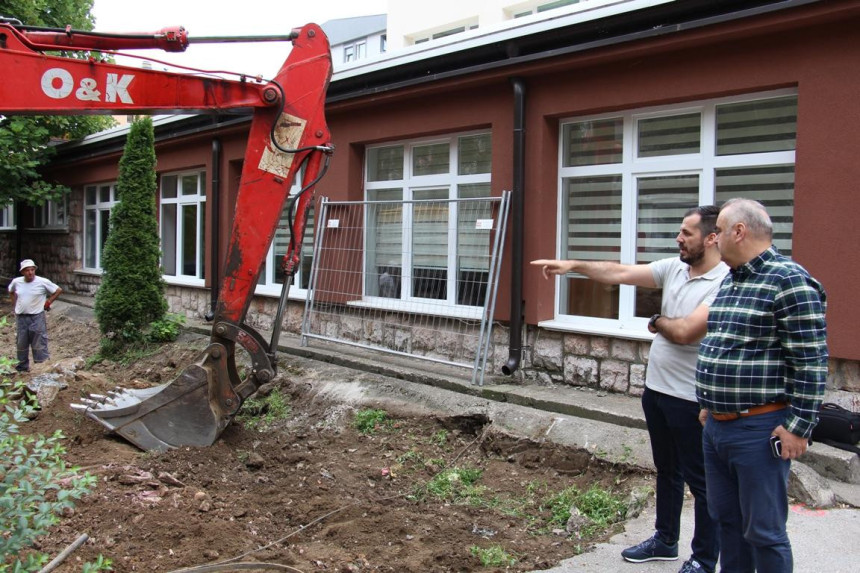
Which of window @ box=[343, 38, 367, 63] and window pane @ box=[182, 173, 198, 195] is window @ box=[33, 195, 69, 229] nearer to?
window pane @ box=[182, 173, 198, 195]

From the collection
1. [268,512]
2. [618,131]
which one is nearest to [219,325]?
[268,512]

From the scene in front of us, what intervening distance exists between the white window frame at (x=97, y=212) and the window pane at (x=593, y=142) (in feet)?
35.7

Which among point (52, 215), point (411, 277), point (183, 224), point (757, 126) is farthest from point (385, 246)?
point (52, 215)

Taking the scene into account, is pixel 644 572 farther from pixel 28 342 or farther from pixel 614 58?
pixel 28 342

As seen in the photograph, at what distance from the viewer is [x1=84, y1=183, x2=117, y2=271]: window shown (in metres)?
15.3

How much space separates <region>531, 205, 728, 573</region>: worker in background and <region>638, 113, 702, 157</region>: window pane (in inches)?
111

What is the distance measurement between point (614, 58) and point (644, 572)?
14.1 feet

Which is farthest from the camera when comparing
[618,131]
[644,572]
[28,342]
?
[28,342]

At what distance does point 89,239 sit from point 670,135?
13.2 metres

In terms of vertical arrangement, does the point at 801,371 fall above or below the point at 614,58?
below

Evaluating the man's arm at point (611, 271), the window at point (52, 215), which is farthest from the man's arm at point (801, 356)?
the window at point (52, 215)

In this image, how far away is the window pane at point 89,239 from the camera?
51.8 ft

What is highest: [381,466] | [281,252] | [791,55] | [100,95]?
[791,55]

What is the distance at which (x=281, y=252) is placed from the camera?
10.9 m
